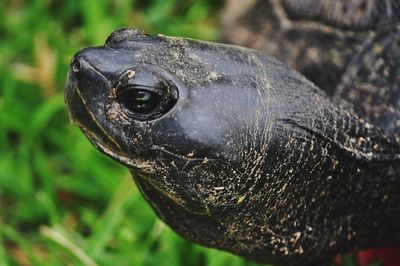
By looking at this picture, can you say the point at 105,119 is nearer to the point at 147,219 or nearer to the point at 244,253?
the point at 244,253

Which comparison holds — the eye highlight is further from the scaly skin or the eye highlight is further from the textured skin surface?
the textured skin surface

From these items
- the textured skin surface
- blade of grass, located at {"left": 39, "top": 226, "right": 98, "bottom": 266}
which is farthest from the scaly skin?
→ blade of grass, located at {"left": 39, "top": 226, "right": 98, "bottom": 266}

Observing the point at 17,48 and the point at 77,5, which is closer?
the point at 17,48

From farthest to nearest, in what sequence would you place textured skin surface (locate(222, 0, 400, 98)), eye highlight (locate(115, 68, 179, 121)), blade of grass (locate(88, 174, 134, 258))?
blade of grass (locate(88, 174, 134, 258)) < textured skin surface (locate(222, 0, 400, 98)) < eye highlight (locate(115, 68, 179, 121))

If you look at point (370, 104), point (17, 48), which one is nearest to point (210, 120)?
point (370, 104)

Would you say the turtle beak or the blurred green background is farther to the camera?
the blurred green background

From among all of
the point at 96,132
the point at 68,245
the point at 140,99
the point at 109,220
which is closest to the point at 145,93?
the point at 140,99

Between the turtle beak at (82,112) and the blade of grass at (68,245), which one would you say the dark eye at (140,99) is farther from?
the blade of grass at (68,245)
